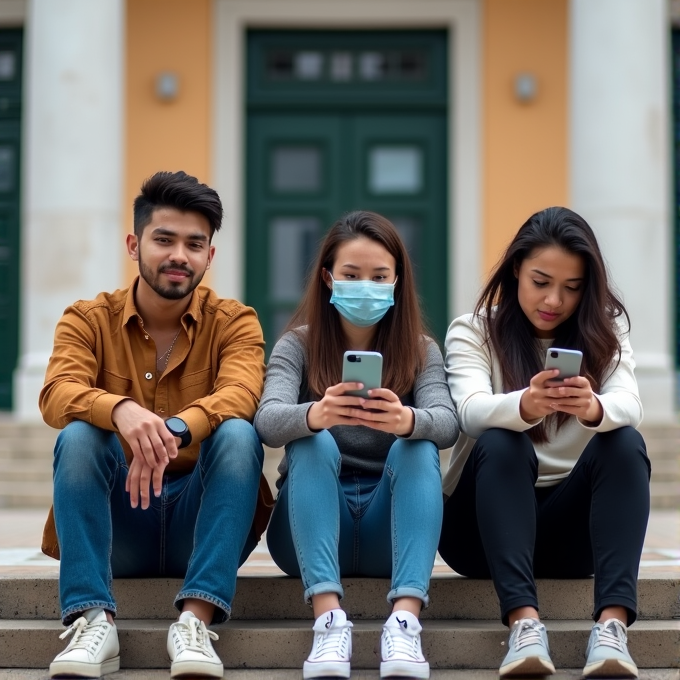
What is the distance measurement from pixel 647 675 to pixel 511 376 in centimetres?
101

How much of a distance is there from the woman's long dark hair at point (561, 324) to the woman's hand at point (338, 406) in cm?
62

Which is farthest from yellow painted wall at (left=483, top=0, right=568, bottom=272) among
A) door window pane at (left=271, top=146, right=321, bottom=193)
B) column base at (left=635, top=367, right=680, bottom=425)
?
column base at (left=635, top=367, right=680, bottom=425)

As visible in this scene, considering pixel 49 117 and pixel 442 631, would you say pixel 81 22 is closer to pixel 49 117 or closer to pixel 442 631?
pixel 49 117

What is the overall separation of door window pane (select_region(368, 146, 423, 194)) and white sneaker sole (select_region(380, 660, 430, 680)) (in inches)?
281

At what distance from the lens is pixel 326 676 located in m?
3.02

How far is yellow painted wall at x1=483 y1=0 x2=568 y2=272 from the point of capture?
9.62 meters

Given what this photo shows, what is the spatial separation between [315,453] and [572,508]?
33.0 inches

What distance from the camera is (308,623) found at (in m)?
3.49

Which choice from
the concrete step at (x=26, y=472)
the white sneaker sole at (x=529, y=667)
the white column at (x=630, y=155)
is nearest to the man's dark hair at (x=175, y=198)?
the white sneaker sole at (x=529, y=667)

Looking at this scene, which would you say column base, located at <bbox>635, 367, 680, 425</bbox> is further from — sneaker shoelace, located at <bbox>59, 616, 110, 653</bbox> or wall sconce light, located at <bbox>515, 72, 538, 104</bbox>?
sneaker shoelace, located at <bbox>59, 616, 110, 653</bbox>

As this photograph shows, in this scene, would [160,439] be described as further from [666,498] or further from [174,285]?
[666,498]

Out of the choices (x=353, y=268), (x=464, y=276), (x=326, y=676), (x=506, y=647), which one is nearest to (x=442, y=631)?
(x=506, y=647)

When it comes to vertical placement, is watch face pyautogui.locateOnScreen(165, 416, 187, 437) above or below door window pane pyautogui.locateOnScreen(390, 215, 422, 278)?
below

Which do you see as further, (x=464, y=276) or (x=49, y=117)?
(x=464, y=276)
